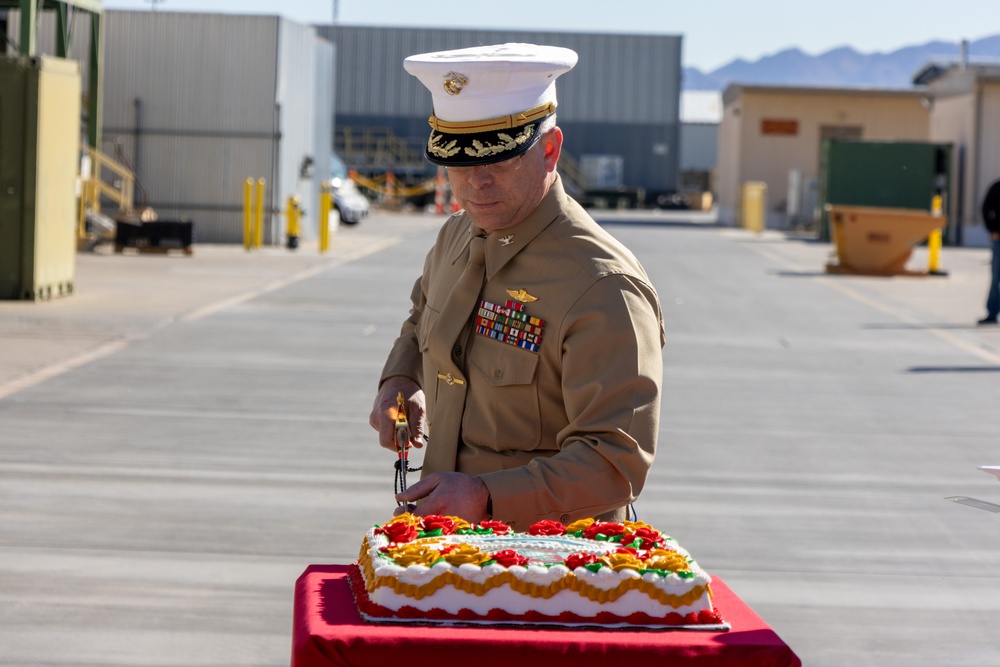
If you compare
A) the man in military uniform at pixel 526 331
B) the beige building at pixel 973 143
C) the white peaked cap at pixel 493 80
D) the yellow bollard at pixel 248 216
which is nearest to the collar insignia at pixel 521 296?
the man in military uniform at pixel 526 331

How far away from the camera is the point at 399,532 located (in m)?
2.85

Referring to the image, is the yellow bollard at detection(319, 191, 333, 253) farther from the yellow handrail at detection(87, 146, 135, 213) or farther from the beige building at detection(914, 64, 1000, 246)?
the beige building at detection(914, 64, 1000, 246)

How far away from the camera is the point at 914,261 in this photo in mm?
29953

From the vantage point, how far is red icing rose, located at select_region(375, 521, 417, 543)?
2.83 meters

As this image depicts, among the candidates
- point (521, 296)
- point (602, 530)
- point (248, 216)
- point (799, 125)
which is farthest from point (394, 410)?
point (799, 125)

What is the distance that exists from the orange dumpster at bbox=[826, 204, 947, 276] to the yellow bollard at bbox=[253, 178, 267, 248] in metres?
10.7

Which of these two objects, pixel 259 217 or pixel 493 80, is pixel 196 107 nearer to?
pixel 259 217

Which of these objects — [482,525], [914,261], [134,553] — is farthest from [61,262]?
[914,261]

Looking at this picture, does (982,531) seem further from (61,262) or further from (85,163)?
(85,163)

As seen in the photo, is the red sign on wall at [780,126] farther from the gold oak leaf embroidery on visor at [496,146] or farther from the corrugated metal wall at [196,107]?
the gold oak leaf embroidery on visor at [496,146]

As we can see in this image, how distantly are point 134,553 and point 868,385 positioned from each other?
25.1ft

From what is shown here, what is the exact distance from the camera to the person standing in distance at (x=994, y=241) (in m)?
17.2

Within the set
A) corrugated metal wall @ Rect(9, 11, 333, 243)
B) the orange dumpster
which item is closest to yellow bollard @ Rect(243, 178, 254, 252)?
corrugated metal wall @ Rect(9, 11, 333, 243)

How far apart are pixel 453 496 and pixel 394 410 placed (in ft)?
1.97
